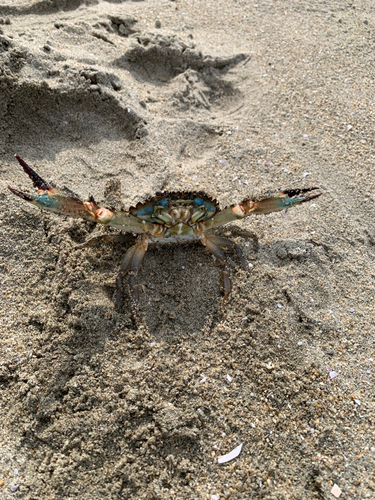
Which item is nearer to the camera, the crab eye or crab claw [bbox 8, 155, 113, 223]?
crab claw [bbox 8, 155, 113, 223]

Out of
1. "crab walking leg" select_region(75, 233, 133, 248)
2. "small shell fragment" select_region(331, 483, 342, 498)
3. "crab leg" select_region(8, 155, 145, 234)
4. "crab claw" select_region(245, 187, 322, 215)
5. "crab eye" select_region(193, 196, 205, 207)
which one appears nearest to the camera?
"small shell fragment" select_region(331, 483, 342, 498)

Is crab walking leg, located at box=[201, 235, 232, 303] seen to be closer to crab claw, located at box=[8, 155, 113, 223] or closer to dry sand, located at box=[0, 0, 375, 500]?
dry sand, located at box=[0, 0, 375, 500]

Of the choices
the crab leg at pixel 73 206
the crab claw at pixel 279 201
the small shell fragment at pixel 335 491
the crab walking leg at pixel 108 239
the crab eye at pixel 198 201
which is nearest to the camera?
the small shell fragment at pixel 335 491

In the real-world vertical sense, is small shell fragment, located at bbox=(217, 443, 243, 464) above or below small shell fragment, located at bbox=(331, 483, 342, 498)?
above

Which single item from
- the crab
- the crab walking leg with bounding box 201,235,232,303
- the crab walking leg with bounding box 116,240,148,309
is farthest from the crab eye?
the crab walking leg with bounding box 116,240,148,309

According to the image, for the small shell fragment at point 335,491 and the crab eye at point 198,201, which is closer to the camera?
the small shell fragment at point 335,491

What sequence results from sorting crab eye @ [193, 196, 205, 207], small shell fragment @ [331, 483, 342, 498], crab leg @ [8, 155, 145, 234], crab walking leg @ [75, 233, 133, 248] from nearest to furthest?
small shell fragment @ [331, 483, 342, 498] → crab leg @ [8, 155, 145, 234] → crab eye @ [193, 196, 205, 207] → crab walking leg @ [75, 233, 133, 248]

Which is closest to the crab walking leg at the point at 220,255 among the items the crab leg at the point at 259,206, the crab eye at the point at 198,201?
the crab leg at the point at 259,206

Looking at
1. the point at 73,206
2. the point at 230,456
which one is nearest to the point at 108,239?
the point at 73,206

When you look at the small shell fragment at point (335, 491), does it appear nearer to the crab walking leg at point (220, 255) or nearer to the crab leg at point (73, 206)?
the crab walking leg at point (220, 255)
